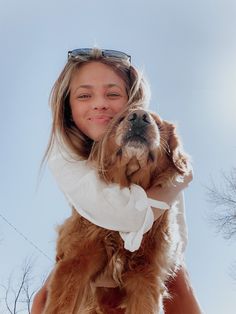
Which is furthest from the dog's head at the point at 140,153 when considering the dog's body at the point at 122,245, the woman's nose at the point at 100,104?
the woman's nose at the point at 100,104

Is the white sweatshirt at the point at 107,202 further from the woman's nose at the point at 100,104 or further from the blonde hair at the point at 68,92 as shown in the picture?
the woman's nose at the point at 100,104

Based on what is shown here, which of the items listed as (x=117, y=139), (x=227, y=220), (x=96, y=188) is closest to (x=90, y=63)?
(x=117, y=139)

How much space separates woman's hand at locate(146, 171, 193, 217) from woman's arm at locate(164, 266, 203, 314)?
47cm

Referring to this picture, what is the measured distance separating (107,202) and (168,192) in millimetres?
354

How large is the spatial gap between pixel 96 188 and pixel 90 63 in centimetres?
95

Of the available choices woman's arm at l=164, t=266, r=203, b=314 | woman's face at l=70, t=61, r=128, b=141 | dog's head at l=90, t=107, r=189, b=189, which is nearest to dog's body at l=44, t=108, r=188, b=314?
dog's head at l=90, t=107, r=189, b=189

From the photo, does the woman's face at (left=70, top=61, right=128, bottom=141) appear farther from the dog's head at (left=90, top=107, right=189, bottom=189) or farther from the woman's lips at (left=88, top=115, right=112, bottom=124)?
the dog's head at (left=90, top=107, right=189, bottom=189)

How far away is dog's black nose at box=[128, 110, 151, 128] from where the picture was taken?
254cm

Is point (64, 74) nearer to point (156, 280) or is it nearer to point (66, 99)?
point (66, 99)

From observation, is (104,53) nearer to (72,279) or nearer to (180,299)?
(72,279)

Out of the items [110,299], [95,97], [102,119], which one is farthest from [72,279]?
[95,97]

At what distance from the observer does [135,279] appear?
2.49 meters

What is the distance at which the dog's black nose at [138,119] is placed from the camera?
254cm

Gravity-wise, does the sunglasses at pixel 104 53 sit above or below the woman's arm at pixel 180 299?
above
